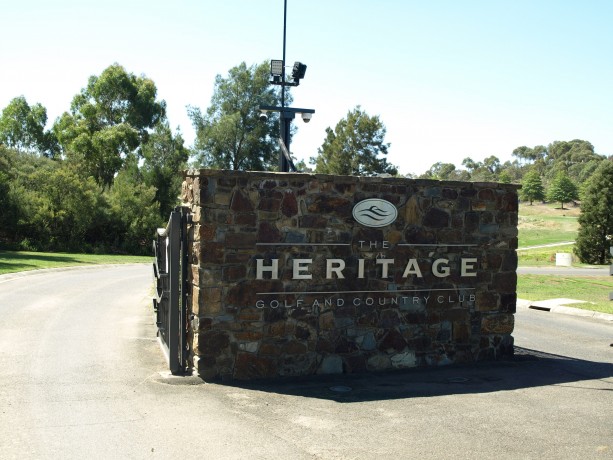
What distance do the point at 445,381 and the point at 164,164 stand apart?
2022 inches

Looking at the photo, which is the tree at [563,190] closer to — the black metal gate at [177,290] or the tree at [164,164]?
the tree at [164,164]

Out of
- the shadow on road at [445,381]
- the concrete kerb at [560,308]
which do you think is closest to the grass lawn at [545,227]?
the concrete kerb at [560,308]

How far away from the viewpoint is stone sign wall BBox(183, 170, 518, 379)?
347 inches

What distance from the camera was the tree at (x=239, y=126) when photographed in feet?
190

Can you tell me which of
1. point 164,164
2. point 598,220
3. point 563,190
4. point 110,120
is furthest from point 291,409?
point 563,190

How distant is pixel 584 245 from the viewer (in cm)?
3975

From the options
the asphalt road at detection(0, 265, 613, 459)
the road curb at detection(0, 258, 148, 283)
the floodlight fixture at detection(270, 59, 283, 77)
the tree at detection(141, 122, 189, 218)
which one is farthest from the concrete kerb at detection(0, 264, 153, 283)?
the tree at detection(141, 122, 189, 218)

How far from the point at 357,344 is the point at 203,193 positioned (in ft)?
10.5

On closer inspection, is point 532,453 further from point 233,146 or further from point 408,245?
point 233,146

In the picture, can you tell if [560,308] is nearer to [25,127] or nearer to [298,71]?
[298,71]

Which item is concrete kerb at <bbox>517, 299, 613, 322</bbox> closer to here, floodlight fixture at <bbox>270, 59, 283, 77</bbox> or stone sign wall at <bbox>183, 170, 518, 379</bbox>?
stone sign wall at <bbox>183, 170, 518, 379</bbox>

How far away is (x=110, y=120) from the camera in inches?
2506

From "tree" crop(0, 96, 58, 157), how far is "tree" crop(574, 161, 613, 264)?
6833 cm

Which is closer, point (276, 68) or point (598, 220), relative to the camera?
point (276, 68)
